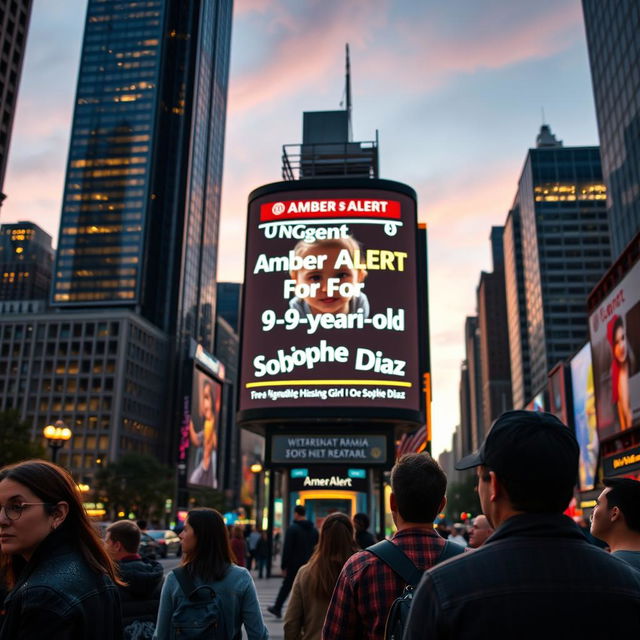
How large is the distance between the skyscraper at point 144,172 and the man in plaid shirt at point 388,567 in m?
→ 156

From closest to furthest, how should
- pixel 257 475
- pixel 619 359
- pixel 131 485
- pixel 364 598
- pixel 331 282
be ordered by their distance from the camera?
pixel 364 598
pixel 331 282
pixel 619 359
pixel 257 475
pixel 131 485

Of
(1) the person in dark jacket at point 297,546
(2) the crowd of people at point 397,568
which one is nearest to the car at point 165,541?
(1) the person in dark jacket at point 297,546

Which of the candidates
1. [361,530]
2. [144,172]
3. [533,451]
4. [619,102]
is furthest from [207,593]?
[144,172]

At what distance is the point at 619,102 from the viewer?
246 feet

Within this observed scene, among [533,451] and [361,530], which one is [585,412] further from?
[533,451]

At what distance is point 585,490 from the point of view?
73.2 meters

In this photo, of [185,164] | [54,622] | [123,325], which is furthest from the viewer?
[185,164]

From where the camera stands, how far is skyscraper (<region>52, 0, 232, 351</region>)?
162 m

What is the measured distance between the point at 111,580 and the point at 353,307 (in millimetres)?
26225

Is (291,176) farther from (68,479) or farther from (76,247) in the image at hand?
(76,247)

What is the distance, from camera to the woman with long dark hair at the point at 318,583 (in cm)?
604

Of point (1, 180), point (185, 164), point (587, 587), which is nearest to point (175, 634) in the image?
point (587, 587)

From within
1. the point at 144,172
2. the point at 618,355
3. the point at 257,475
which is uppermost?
the point at 144,172

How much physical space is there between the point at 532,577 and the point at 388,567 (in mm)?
1775
